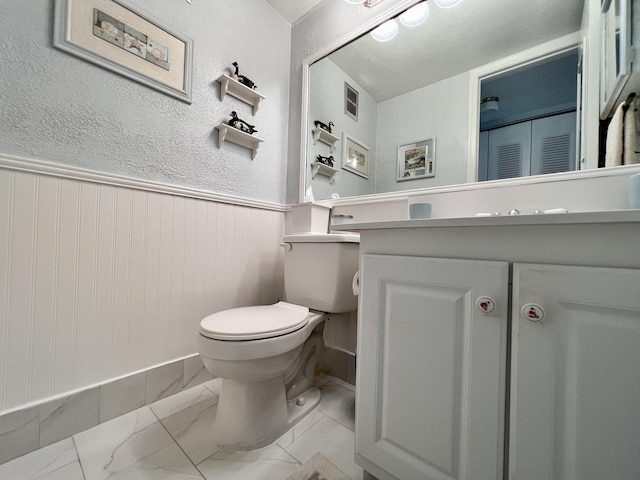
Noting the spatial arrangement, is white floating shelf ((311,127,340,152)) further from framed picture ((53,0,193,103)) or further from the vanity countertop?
the vanity countertop

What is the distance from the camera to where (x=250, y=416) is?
2.79 ft

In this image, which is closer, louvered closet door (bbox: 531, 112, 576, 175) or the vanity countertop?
the vanity countertop

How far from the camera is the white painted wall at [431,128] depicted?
1.08m

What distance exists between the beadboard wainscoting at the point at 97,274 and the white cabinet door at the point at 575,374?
1.22 meters

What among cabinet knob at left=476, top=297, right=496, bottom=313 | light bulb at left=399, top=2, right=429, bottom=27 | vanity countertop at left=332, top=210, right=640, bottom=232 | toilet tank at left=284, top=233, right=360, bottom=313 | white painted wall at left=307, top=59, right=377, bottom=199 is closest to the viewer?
vanity countertop at left=332, top=210, right=640, bottom=232

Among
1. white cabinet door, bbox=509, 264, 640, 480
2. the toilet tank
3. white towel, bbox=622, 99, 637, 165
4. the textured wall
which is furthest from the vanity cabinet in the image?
the textured wall

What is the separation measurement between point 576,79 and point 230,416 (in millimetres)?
1694

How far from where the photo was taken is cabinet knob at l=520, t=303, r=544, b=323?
0.44 meters

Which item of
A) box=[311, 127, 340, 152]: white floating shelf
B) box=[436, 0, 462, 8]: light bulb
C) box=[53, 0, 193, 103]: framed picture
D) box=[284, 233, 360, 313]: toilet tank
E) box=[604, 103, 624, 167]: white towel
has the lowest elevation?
box=[284, 233, 360, 313]: toilet tank

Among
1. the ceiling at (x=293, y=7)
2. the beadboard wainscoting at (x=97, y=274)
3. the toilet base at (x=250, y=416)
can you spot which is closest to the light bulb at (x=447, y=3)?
the ceiling at (x=293, y=7)

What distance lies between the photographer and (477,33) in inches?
42.0

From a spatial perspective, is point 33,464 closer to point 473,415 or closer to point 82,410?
point 82,410

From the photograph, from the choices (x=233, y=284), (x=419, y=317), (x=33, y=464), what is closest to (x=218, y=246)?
(x=233, y=284)

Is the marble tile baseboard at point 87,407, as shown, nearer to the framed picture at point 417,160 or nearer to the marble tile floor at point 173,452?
the marble tile floor at point 173,452
